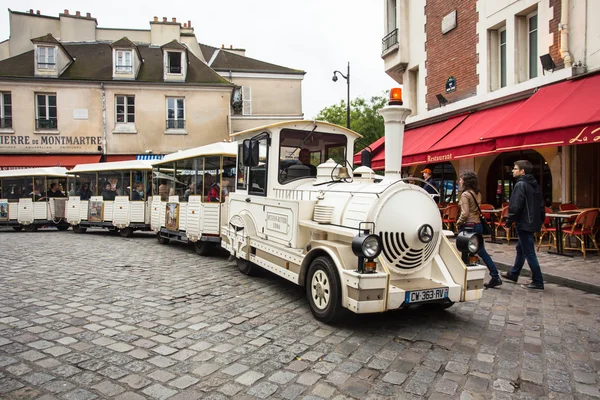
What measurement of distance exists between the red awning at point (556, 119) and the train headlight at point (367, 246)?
5341 mm

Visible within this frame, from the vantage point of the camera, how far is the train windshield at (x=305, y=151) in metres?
6.29

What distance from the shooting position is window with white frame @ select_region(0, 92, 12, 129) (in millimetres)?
22453

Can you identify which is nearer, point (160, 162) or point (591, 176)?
point (591, 176)

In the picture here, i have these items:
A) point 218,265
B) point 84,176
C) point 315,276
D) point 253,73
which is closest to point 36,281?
point 218,265

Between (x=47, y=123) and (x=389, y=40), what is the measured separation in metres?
18.3

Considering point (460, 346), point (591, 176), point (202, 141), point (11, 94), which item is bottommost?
point (460, 346)

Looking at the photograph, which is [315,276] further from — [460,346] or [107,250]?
[107,250]

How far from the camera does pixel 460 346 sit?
13.0 feet

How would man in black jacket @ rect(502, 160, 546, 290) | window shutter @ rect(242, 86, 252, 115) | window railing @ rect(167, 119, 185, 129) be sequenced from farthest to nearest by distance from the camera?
window shutter @ rect(242, 86, 252, 115) < window railing @ rect(167, 119, 185, 129) < man in black jacket @ rect(502, 160, 546, 290)

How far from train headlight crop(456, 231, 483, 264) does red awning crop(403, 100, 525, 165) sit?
5435 mm

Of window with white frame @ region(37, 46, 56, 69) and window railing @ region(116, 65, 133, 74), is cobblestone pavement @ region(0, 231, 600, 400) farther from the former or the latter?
Answer: window with white frame @ region(37, 46, 56, 69)

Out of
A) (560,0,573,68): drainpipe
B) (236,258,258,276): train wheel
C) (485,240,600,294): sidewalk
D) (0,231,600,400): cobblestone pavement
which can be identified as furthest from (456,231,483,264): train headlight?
(560,0,573,68): drainpipe

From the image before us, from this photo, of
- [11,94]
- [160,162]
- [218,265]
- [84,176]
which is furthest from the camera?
[11,94]

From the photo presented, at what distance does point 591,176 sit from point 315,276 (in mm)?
8255
